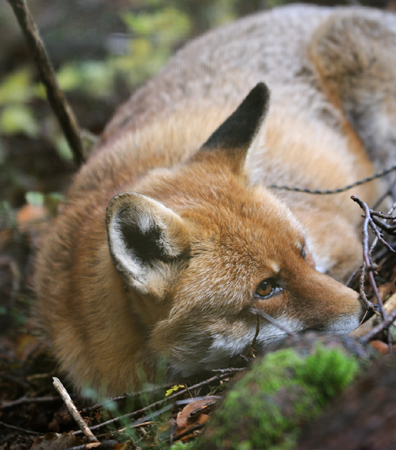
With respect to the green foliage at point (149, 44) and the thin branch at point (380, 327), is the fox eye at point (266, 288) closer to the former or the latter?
the thin branch at point (380, 327)

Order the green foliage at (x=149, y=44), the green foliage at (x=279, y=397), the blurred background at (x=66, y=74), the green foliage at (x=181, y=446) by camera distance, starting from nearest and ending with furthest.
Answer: the green foliage at (x=279, y=397), the green foliage at (x=181, y=446), the blurred background at (x=66, y=74), the green foliage at (x=149, y=44)

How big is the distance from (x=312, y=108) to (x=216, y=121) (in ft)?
4.73

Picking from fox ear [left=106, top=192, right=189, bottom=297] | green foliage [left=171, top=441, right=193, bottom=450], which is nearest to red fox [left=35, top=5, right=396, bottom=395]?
fox ear [left=106, top=192, right=189, bottom=297]

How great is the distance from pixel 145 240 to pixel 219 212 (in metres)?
0.56

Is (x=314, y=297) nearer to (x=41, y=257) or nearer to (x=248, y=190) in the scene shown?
(x=248, y=190)

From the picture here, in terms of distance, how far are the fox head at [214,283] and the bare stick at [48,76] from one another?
2.26 metres

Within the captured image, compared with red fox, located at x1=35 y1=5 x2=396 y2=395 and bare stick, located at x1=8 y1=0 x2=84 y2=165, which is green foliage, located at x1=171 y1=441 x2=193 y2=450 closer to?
red fox, located at x1=35 y1=5 x2=396 y2=395

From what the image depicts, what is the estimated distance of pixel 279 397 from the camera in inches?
64.9

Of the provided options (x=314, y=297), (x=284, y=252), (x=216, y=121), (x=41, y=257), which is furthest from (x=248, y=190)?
(x=41, y=257)

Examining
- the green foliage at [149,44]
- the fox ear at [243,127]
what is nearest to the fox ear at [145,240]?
the fox ear at [243,127]

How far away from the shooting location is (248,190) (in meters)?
3.20

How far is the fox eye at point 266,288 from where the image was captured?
2.78m

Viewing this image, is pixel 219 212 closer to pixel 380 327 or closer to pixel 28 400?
pixel 380 327

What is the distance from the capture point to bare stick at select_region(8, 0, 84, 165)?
3844mm
